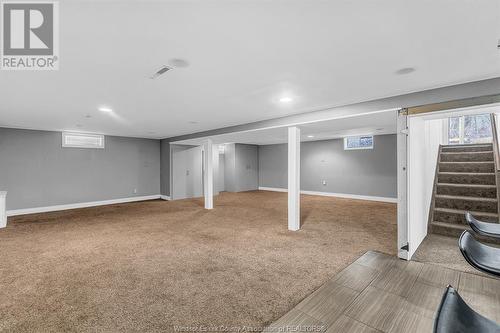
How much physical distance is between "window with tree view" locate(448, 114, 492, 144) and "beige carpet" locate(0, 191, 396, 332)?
357cm

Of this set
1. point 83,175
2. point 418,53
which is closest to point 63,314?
point 418,53

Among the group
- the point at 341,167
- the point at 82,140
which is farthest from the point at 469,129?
the point at 82,140

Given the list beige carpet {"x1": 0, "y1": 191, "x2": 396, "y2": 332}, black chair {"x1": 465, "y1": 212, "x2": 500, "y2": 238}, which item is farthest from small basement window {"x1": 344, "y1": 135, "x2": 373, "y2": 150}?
black chair {"x1": 465, "y1": 212, "x2": 500, "y2": 238}

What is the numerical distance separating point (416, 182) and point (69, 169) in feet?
27.6

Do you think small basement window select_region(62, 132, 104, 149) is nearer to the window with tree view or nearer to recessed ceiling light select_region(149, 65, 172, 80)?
recessed ceiling light select_region(149, 65, 172, 80)

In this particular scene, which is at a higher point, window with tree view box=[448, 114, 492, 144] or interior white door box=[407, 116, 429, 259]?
window with tree view box=[448, 114, 492, 144]

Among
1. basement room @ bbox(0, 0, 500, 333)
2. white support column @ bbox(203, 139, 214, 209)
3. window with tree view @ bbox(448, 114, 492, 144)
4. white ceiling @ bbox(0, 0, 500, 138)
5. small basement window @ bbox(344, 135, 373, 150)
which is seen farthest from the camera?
small basement window @ bbox(344, 135, 373, 150)

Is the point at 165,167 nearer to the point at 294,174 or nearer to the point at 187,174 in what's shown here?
the point at 187,174

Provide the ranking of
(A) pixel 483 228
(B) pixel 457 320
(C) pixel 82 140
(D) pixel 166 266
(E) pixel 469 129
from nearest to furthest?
(B) pixel 457 320, (A) pixel 483 228, (D) pixel 166 266, (E) pixel 469 129, (C) pixel 82 140

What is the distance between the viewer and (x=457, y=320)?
2.78 ft

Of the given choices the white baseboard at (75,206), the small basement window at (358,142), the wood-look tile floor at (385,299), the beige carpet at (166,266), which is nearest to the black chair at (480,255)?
the wood-look tile floor at (385,299)

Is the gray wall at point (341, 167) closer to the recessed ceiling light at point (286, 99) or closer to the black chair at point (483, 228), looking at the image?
the recessed ceiling light at point (286, 99)

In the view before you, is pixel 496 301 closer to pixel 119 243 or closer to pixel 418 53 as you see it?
pixel 418 53

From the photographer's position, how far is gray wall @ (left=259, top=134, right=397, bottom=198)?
753 centimetres
